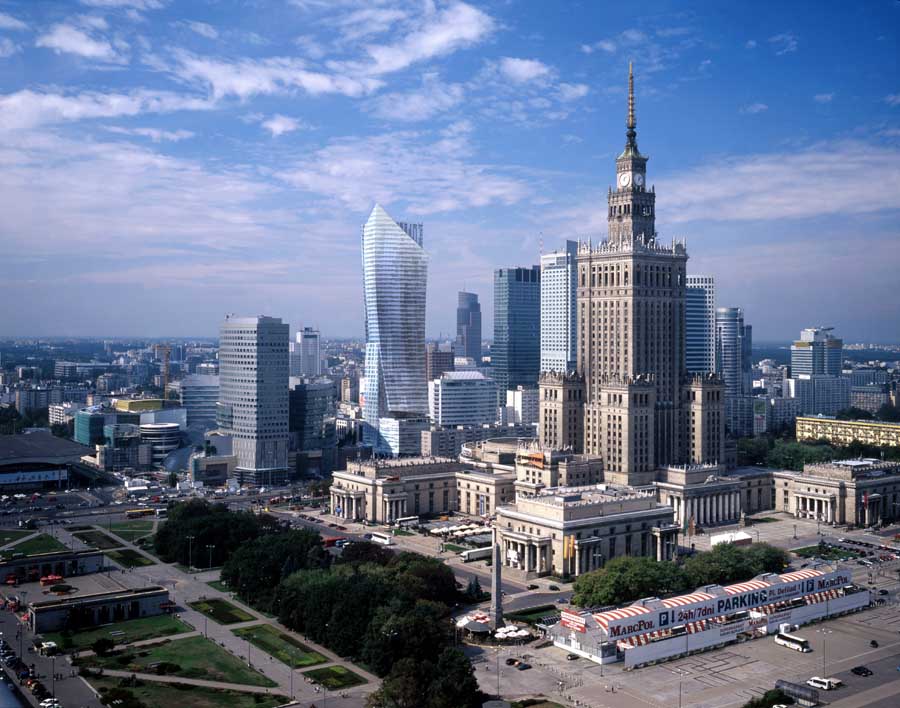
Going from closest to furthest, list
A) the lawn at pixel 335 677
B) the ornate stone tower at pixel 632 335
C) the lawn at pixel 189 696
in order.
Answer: the lawn at pixel 189 696 < the lawn at pixel 335 677 < the ornate stone tower at pixel 632 335

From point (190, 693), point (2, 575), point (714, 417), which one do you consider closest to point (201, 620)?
point (190, 693)

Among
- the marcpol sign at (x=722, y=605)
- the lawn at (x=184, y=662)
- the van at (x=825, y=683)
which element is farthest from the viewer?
the marcpol sign at (x=722, y=605)

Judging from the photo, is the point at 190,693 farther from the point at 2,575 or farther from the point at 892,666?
the point at 892,666

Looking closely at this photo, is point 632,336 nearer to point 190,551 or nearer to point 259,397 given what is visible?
point 190,551

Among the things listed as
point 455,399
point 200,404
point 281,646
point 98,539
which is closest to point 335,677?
point 281,646

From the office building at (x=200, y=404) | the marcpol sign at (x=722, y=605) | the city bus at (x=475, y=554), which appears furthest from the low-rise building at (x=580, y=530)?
the office building at (x=200, y=404)

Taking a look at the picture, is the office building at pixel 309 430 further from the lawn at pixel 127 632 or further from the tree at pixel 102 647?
the tree at pixel 102 647
